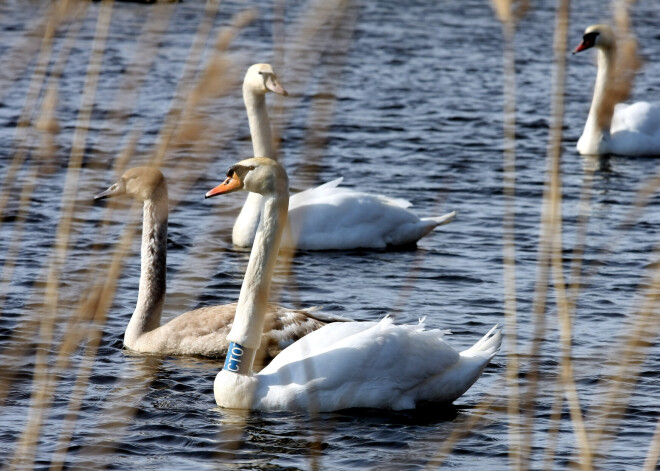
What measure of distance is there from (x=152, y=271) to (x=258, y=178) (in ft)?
6.21

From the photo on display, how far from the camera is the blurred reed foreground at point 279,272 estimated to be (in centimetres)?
261

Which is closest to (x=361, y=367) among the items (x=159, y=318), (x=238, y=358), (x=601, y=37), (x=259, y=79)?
(x=238, y=358)

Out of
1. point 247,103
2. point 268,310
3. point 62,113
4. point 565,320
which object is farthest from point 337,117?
point 565,320

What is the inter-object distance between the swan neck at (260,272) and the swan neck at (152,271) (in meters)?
1.55

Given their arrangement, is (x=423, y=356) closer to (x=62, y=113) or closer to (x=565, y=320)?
(x=565, y=320)

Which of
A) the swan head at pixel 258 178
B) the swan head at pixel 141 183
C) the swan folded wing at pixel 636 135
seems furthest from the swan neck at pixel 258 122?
the swan folded wing at pixel 636 135

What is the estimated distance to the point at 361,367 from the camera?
6.44 meters

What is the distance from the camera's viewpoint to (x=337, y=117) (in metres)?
17.0

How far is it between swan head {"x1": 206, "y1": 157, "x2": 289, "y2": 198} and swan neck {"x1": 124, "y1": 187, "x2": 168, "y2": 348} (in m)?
1.49

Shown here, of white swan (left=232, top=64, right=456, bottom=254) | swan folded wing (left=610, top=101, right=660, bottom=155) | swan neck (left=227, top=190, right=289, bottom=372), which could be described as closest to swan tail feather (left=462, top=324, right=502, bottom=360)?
swan neck (left=227, top=190, right=289, bottom=372)

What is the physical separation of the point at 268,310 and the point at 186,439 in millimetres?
1690

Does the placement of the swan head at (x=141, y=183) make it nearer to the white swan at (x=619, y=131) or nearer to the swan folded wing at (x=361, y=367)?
the swan folded wing at (x=361, y=367)

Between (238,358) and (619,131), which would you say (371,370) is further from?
(619,131)

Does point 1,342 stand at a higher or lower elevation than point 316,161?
lower
